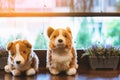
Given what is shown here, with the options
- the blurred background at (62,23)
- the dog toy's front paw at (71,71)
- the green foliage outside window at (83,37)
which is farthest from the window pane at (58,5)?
the dog toy's front paw at (71,71)

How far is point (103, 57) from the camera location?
5.21ft

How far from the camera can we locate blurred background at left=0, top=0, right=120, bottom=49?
1.63m

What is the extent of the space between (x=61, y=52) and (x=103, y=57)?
11.6 inches

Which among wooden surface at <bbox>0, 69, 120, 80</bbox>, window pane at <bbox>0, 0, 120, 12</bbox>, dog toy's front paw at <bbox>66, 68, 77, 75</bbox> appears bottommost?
wooden surface at <bbox>0, 69, 120, 80</bbox>

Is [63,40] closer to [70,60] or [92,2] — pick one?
[70,60]

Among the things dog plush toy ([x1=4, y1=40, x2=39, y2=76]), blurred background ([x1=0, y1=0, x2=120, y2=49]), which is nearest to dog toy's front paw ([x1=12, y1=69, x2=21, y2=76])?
dog plush toy ([x1=4, y1=40, x2=39, y2=76])

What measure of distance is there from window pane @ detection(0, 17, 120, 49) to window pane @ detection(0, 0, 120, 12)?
0.25ft

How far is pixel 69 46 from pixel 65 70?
0.50ft

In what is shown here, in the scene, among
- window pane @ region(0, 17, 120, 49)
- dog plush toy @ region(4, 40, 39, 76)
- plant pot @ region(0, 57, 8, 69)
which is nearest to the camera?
dog plush toy @ region(4, 40, 39, 76)

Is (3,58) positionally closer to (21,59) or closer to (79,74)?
(21,59)

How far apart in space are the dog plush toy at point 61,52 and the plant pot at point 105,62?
0.51ft

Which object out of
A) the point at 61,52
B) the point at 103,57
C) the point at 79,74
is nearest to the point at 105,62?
the point at 103,57

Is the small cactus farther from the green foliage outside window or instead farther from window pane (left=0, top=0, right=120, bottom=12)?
window pane (left=0, top=0, right=120, bottom=12)

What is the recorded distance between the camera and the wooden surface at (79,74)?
4.68 feet
